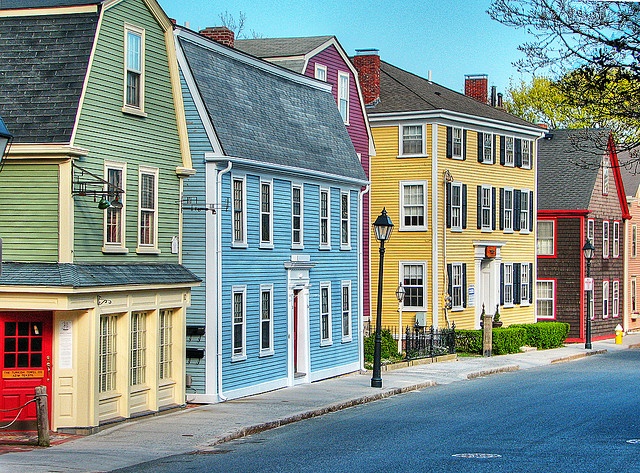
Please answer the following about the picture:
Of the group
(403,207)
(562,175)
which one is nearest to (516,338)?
(403,207)

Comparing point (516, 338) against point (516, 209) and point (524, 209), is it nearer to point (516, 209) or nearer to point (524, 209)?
point (516, 209)

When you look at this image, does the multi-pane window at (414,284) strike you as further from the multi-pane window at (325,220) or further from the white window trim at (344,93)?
the multi-pane window at (325,220)

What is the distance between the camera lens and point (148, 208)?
24641 mm

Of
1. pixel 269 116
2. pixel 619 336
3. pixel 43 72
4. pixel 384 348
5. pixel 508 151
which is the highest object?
pixel 508 151

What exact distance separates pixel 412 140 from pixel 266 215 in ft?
64.3

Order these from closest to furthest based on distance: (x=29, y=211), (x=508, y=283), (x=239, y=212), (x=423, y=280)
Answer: (x=29, y=211)
(x=239, y=212)
(x=423, y=280)
(x=508, y=283)

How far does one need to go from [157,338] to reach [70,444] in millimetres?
4614

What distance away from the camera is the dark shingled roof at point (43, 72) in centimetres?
2161

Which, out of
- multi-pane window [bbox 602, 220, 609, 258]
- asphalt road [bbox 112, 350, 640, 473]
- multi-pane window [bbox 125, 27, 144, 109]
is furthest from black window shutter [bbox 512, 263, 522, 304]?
multi-pane window [bbox 125, 27, 144, 109]

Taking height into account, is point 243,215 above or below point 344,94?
below

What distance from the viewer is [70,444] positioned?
20.0 meters

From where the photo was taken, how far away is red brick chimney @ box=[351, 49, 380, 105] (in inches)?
1945

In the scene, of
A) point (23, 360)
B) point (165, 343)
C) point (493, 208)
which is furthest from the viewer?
point (493, 208)

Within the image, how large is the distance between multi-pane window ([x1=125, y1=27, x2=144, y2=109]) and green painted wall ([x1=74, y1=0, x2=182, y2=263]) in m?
0.23
